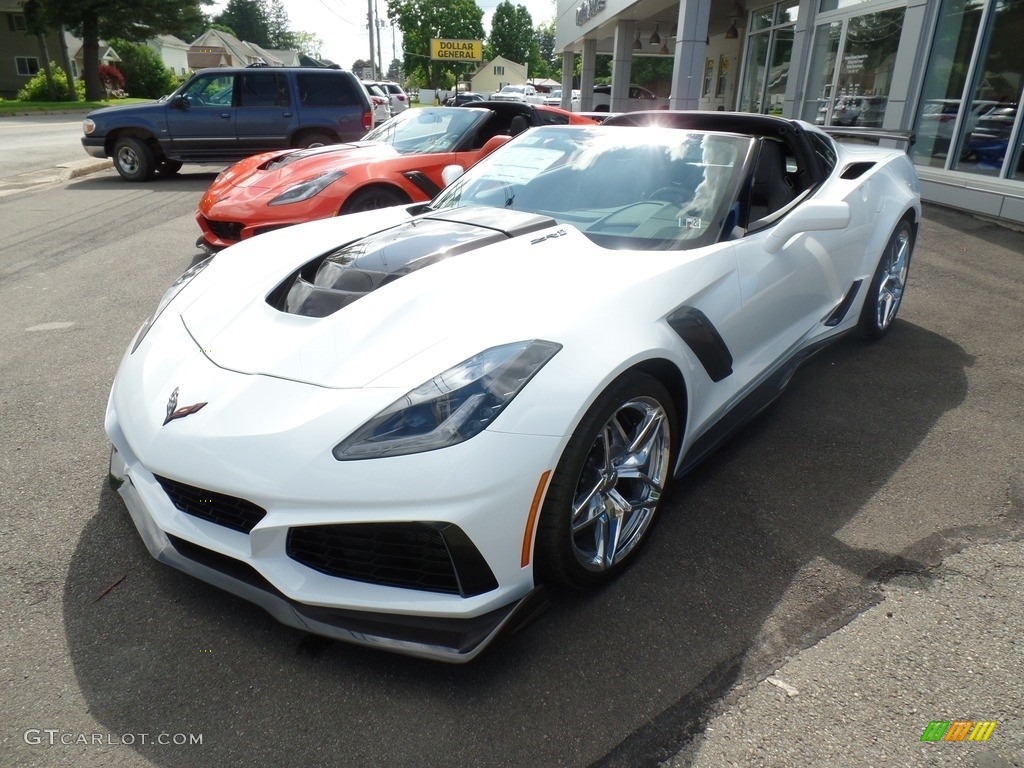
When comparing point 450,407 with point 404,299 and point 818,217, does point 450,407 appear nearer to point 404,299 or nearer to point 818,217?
point 404,299

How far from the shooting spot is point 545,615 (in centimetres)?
221

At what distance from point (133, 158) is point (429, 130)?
22.1ft

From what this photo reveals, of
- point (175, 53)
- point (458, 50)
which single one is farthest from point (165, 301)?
point (175, 53)

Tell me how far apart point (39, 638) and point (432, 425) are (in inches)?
50.3

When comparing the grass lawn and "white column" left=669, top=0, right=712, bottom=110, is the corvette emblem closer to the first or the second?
"white column" left=669, top=0, right=712, bottom=110

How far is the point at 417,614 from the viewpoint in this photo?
6.00 ft

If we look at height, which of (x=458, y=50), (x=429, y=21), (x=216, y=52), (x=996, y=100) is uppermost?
(x=429, y=21)

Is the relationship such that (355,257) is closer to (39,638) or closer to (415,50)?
(39,638)

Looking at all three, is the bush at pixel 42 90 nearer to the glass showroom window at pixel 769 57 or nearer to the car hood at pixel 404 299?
the glass showroom window at pixel 769 57

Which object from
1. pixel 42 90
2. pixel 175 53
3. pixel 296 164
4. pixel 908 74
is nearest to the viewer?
pixel 296 164

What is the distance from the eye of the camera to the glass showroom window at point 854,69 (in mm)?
10750

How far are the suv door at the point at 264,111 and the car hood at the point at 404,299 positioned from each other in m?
9.57

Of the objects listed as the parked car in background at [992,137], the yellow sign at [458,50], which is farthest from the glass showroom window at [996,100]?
the yellow sign at [458,50]

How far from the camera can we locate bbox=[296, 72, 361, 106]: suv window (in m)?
11.6
